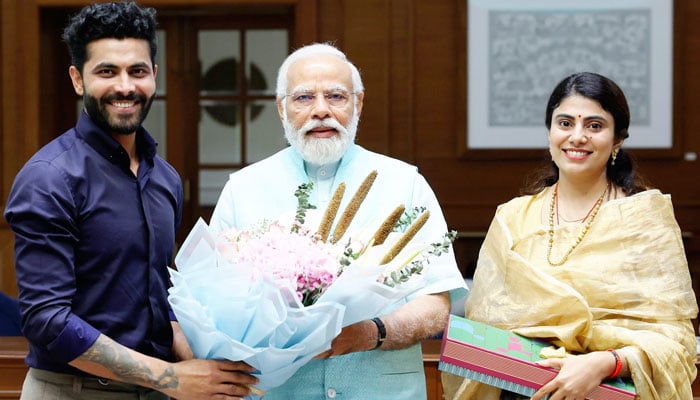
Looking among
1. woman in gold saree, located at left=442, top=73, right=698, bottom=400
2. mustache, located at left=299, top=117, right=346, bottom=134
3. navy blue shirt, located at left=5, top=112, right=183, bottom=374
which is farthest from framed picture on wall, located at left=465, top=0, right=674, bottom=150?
navy blue shirt, located at left=5, top=112, right=183, bottom=374

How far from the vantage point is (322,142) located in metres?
2.14

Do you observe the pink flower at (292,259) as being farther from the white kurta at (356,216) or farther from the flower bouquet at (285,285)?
the white kurta at (356,216)

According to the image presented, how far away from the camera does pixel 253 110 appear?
5676 millimetres

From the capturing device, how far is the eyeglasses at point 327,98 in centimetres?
215

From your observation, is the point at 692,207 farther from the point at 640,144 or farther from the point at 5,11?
the point at 5,11

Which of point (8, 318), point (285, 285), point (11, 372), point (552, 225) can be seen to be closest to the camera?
point (285, 285)

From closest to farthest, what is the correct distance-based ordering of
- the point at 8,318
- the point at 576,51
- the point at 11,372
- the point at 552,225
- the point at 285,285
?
the point at 285,285, the point at 552,225, the point at 11,372, the point at 8,318, the point at 576,51

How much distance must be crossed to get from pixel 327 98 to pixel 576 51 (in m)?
3.35

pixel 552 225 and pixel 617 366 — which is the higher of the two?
pixel 552 225

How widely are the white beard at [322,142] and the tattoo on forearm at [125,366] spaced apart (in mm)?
632

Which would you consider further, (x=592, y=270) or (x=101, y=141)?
(x=592, y=270)

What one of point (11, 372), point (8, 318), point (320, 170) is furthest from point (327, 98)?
point (8, 318)

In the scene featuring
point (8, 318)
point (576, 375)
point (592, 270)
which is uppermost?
point (592, 270)

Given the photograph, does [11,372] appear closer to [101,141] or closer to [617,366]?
[101,141]
